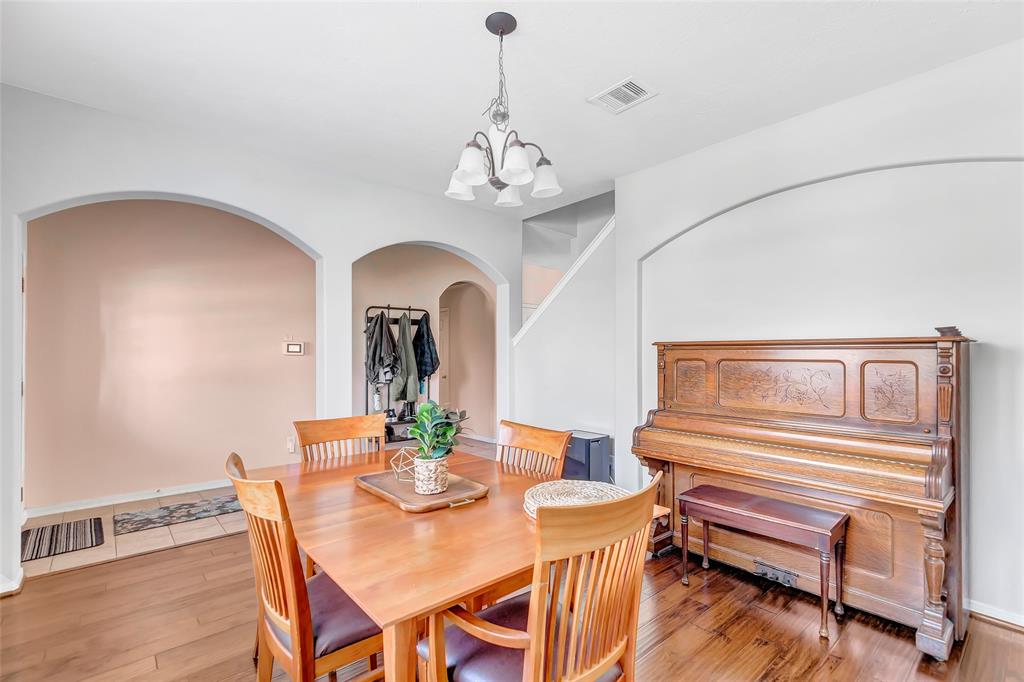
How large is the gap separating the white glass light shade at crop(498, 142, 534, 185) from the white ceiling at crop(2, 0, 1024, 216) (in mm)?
586

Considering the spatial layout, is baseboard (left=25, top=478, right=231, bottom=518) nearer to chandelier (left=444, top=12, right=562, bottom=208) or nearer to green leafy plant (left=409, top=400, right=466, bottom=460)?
green leafy plant (left=409, top=400, right=466, bottom=460)

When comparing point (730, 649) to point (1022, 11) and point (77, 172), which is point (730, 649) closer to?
point (1022, 11)

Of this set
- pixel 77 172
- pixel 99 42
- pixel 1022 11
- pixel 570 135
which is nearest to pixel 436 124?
pixel 570 135

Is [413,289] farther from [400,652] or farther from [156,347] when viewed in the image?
[400,652]

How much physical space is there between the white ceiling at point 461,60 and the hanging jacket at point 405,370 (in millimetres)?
2572

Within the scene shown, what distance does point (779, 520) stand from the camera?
7.25 feet

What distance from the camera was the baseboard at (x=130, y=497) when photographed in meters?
3.54

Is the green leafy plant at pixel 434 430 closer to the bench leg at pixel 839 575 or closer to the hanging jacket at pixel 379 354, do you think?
the bench leg at pixel 839 575

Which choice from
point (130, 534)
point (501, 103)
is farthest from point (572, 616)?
point (130, 534)

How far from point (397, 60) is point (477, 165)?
34.6 inches

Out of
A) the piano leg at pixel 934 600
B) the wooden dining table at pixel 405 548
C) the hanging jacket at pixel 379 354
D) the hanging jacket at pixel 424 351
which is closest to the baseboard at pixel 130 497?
the hanging jacket at pixel 379 354

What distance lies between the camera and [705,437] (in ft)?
8.53

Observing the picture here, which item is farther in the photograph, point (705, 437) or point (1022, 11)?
point (705, 437)

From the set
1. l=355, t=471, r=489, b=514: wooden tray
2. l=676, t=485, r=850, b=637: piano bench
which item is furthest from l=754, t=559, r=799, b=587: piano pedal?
l=355, t=471, r=489, b=514: wooden tray
